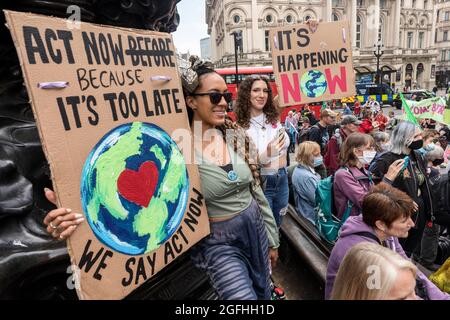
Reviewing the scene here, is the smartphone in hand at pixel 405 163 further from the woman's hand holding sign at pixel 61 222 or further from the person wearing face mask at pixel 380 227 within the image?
the woman's hand holding sign at pixel 61 222

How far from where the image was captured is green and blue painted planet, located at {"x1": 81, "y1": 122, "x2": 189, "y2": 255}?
47.3 inches

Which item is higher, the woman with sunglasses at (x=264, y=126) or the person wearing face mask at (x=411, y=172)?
the woman with sunglasses at (x=264, y=126)

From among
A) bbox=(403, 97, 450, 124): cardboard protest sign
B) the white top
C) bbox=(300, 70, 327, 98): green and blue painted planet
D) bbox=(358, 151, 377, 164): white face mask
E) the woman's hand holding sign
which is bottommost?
bbox=(403, 97, 450, 124): cardboard protest sign

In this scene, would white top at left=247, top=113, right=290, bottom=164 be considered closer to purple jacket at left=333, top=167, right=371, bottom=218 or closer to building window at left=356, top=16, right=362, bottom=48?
purple jacket at left=333, top=167, right=371, bottom=218

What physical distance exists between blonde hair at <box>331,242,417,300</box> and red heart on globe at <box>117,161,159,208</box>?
93cm

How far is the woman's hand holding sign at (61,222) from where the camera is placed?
1.07m

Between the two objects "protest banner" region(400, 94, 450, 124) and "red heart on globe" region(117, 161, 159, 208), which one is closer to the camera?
"red heart on globe" region(117, 161, 159, 208)

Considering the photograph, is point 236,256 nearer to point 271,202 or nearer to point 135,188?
point 135,188

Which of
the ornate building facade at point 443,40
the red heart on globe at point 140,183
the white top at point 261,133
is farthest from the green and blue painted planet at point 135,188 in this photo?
the ornate building facade at point 443,40

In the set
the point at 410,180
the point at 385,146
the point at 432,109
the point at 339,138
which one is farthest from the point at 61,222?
the point at 432,109

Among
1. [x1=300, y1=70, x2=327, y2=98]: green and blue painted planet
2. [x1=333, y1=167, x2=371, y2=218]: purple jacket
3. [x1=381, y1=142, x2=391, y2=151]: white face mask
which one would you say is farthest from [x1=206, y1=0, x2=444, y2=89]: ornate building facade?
[x1=333, y1=167, x2=371, y2=218]: purple jacket

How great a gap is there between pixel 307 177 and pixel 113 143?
2623mm
